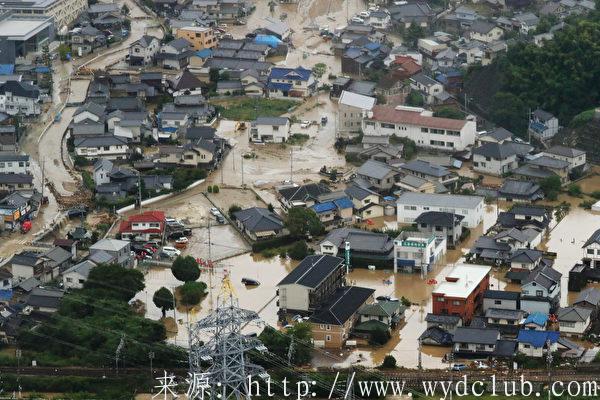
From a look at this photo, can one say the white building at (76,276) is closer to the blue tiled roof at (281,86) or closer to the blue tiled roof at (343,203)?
the blue tiled roof at (343,203)

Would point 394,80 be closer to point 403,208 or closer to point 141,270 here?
point 403,208

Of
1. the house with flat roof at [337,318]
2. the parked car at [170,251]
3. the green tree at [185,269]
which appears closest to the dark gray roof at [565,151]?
the house with flat roof at [337,318]

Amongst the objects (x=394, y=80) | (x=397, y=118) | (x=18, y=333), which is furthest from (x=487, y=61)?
(x=18, y=333)

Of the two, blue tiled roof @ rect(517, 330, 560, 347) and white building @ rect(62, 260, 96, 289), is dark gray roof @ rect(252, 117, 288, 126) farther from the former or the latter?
blue tiled roof @ rect(517, 330, 560, 347)

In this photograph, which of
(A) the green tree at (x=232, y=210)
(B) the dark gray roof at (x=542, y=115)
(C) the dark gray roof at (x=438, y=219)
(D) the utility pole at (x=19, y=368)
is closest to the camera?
(D) the utility pole at (x=19, y=368)

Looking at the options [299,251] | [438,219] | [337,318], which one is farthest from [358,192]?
[337,318]
